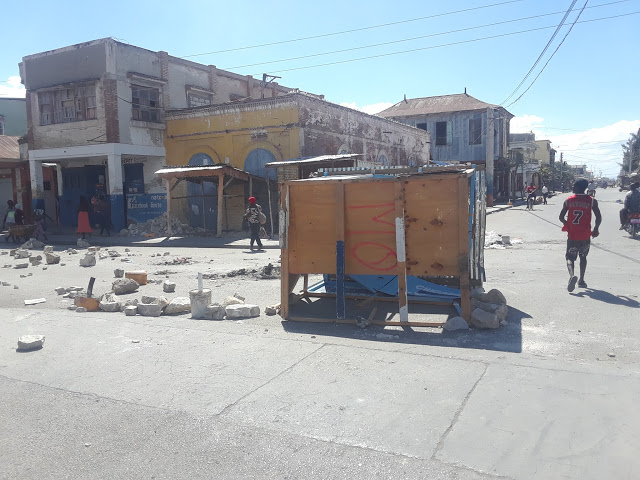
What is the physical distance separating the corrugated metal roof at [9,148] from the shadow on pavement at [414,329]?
26.1 meters

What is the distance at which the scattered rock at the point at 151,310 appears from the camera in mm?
7566

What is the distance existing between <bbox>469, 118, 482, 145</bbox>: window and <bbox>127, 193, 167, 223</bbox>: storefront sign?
93.4 feet

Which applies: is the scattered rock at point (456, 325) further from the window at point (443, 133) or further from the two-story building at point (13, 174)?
the window at point (443, 133)

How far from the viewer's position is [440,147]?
4525cm

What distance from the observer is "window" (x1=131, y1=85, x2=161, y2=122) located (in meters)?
23.5

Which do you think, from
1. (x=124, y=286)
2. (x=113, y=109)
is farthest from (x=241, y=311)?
(x=113, y=109)

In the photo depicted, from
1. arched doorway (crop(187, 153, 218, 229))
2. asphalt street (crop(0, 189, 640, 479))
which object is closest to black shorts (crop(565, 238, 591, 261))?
asphalt street (crop(0, 189, 640, 479))

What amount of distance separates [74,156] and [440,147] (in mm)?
30747

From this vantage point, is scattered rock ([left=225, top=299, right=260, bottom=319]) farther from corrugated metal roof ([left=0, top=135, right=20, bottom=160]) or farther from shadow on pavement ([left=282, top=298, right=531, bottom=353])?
corrugated metal roof ([left=0, top=135, right=20, bottom=160])

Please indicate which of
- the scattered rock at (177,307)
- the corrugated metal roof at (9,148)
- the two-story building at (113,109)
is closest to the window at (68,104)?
the two-story building at (113,109)

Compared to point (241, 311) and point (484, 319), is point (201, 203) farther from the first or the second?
point (484, 319)

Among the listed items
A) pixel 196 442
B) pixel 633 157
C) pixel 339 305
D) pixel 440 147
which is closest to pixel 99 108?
pixel 339 305

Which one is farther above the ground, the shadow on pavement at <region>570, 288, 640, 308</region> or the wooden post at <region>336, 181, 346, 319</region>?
the wooden post at <region>336, 181, 346, 319</region>

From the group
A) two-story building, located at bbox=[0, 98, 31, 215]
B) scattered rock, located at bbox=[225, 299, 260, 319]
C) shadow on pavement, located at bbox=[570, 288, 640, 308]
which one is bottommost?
scattered rock, located at bbox=[225, 299, 260, 319]
